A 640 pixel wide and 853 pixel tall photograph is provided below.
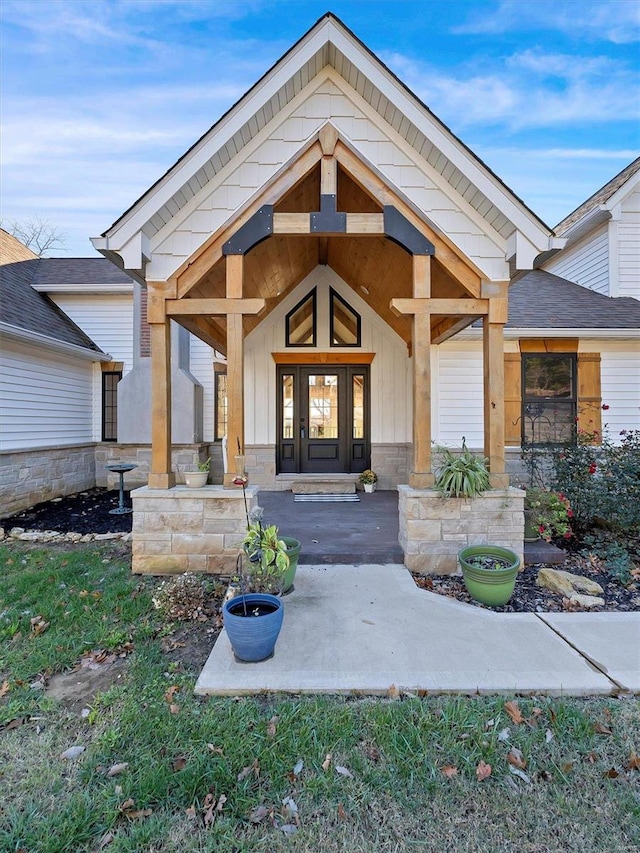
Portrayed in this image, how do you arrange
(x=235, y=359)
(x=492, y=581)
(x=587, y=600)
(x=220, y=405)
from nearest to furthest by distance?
(x=492, y=581) < (x=587, y=600) < (x=235, y=359) < (x=220, y=405)

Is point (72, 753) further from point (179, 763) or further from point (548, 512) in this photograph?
point (548, 512)

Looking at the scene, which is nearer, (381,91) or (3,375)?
(381,91)

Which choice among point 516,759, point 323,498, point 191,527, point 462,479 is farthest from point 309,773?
point 323,498

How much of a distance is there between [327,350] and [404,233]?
4.28m

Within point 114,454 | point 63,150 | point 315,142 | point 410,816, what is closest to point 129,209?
point 315,142

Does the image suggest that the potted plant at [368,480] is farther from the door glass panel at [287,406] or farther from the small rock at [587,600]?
the small rock at [587,600]

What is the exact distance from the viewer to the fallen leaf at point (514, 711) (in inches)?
90.2

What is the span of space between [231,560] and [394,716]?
245 cm

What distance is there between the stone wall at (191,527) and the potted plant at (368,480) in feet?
14.4

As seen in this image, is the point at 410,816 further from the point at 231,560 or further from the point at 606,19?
the point at 606,19

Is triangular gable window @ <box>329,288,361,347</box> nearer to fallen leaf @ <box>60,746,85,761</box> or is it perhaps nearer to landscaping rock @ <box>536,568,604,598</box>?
landscaping rock @ <box>536,568,604,598</box>

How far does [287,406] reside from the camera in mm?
8977

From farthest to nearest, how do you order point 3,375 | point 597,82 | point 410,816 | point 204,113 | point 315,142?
point 204,113 → point 597,82 → point 3,375 → point 315,142 → point 410,816

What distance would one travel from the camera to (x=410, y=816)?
178cm
